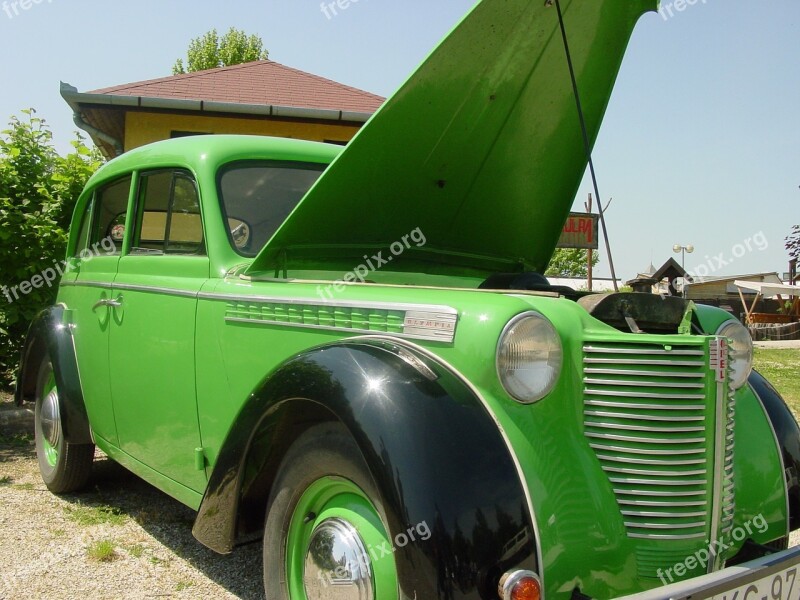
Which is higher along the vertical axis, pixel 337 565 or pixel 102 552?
pixel 337 565

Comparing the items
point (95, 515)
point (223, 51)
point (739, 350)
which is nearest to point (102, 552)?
point (95, 515)

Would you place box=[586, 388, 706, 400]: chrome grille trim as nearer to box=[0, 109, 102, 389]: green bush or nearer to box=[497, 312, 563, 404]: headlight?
box=[497, 312, 563, 404]: headlight

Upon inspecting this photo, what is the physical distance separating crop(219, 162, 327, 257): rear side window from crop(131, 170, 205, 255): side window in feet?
0.48

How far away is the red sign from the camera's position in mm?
8877

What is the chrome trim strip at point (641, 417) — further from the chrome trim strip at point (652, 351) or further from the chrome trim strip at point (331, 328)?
the chrome trim strip at point (331, 328)

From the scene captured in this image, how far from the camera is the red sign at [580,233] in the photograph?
888 cm

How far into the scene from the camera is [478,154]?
3.34 m

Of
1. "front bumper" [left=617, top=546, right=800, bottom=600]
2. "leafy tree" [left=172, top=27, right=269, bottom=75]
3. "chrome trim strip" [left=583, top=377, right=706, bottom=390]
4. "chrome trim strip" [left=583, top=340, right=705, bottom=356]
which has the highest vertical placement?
"leafy tree" [left=172, top=27, right=269, bottom=75]

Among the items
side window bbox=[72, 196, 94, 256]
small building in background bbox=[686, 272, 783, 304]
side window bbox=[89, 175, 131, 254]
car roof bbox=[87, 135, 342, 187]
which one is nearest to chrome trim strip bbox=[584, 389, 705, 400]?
car roof bbox=[87, 135, 342, 187]

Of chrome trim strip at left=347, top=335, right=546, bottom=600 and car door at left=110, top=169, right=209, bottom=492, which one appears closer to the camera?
chrome trim strip at left=347, top=335, right=546, bottom=600

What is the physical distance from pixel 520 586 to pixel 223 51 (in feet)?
106

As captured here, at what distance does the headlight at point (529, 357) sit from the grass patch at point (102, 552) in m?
2.32

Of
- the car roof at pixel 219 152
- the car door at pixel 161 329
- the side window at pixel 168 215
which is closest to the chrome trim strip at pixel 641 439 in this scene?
the car door at pixel 161 329

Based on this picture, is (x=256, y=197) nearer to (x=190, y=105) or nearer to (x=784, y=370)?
(x=190, y=105)
